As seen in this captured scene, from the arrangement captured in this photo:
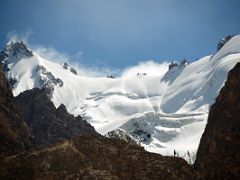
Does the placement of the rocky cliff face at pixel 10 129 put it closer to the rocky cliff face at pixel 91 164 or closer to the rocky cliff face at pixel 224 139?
the rocky cliff face at pixel 91 164

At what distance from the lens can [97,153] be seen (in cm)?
8231

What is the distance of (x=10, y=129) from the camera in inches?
4195

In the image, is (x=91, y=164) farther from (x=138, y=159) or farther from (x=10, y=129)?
(x=10, y=129)

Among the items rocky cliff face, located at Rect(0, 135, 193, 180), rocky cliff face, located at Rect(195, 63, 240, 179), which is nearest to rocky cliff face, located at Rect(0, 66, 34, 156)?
rocky cliff face, located at Rect(0, 135, 193, 180)

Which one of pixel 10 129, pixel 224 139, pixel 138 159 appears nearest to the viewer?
pixel 224 139

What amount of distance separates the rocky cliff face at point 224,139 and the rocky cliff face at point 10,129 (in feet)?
130

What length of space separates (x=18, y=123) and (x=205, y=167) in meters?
48.7

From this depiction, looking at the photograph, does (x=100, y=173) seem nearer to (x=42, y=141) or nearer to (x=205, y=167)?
(x=205, y=167)

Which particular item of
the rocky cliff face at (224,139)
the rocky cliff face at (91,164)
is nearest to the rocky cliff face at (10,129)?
the rocky cliff face at (91,164)

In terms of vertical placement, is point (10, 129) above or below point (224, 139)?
above

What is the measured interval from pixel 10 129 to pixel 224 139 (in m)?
48.4

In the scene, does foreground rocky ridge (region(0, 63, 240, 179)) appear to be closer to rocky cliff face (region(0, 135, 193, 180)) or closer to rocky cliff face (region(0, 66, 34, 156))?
rocky cliff face (region(0, 135, 193, 180))

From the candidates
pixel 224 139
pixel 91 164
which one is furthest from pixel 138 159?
pixel 224 139

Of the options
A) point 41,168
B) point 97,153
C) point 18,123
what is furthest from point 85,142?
point 18,123
